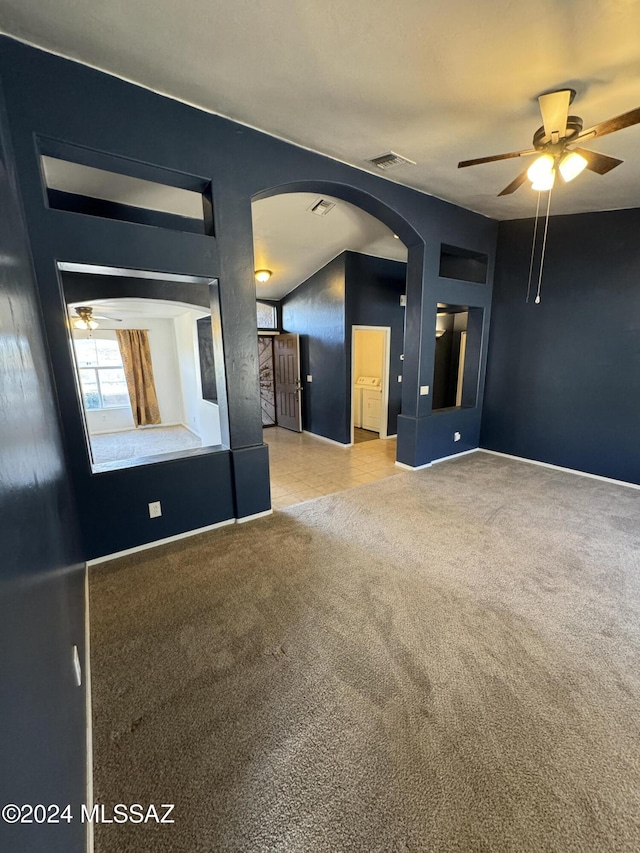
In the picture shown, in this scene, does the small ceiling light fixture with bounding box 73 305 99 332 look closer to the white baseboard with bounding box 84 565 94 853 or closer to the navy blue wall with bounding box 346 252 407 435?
the navy blue wall with bounding box 346 252 407 435

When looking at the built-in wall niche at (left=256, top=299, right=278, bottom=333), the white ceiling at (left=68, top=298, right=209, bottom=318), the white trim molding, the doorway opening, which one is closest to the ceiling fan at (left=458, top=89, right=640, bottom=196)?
the doorway opening

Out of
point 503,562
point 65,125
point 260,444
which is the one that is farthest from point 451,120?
point 503,562

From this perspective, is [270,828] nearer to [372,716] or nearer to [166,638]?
[372,716]

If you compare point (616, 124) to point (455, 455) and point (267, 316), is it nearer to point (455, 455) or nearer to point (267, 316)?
point (455, 455)

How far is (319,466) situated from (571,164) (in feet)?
12.9

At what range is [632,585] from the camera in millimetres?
2422

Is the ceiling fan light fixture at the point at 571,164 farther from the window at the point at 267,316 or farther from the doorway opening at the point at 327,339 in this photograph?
the window at the point at 267,316

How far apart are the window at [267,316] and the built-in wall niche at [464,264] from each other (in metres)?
3.37

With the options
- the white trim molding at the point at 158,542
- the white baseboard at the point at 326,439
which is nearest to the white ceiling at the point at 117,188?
the white trim molding at the point at 158,542

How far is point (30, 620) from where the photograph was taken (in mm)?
839

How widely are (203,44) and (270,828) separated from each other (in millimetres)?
3616

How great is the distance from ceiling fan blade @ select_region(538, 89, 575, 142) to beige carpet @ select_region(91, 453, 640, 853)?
295 cm

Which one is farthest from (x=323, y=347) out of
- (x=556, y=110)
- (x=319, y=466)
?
(x=556, y=110)

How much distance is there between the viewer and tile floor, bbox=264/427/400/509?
4.15 m
